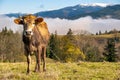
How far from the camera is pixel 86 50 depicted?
13938 centimetres

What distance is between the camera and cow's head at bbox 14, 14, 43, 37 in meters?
16.8

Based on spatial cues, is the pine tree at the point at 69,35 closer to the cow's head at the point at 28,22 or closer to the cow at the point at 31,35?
the cow at the point at 31,35

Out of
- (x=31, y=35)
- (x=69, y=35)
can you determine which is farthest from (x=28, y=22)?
(x=69, y=35)

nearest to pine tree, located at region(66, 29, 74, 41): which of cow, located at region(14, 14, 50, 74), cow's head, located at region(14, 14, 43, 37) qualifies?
cow, located at region(14, 14, 50, 74)

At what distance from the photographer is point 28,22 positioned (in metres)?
17.2

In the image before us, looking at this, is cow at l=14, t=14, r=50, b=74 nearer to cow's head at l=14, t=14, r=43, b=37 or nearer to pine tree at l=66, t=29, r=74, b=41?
cow's head at l=14, t=14, r=43, b=37

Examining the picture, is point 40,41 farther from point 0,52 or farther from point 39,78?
point 0,52

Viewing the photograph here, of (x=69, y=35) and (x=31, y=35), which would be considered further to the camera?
(x=69, y=35)

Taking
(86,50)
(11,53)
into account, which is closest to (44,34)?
(11,53)

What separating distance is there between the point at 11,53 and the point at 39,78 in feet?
259

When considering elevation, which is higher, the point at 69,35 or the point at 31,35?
the point at 31,35

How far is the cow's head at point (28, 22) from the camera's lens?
16828mm

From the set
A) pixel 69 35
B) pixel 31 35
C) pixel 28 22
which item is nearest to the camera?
pixel 28 22

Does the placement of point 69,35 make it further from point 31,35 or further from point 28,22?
point 28,22
